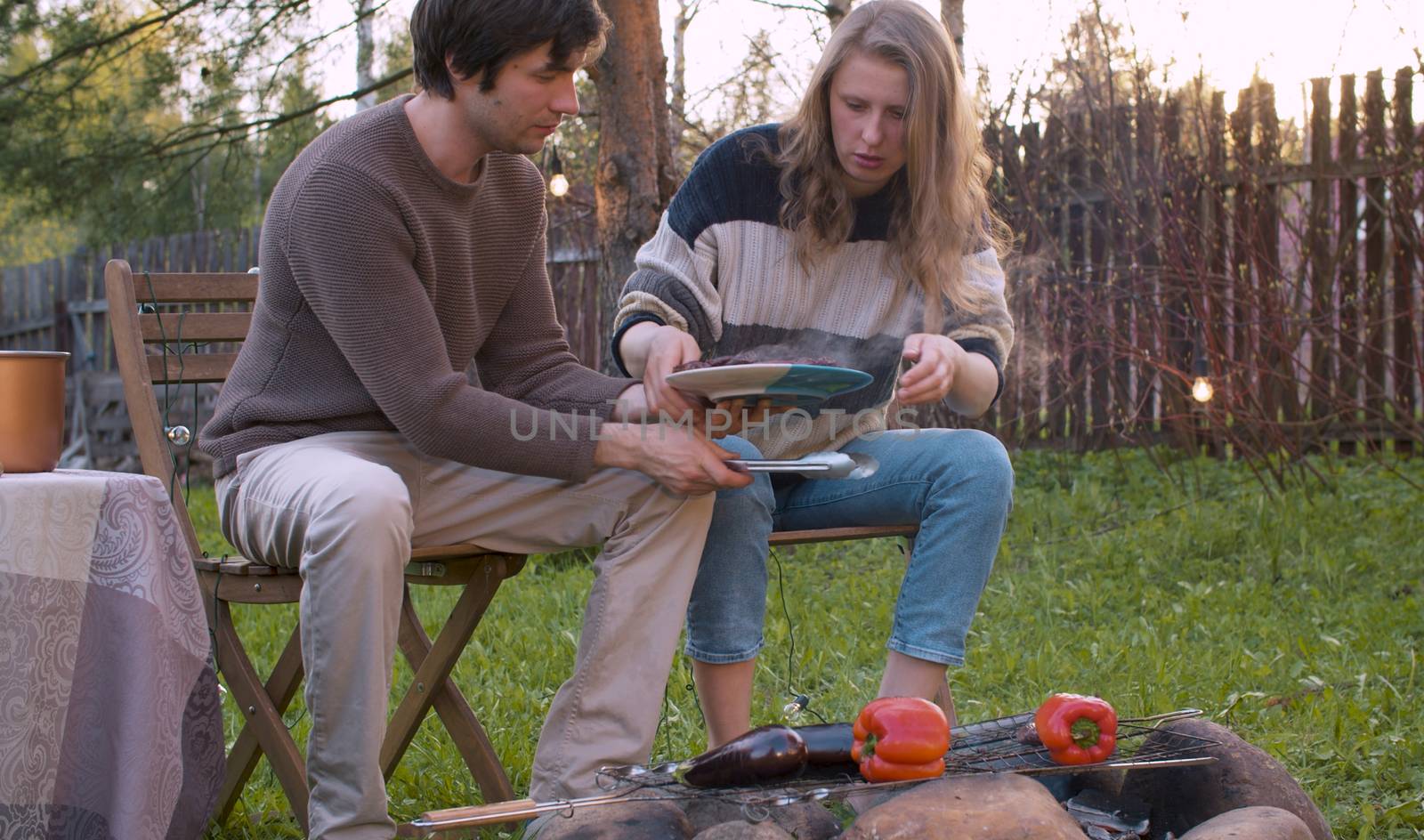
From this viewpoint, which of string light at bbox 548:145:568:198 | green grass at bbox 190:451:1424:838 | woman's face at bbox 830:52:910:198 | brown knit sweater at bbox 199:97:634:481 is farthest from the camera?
string light at bbox 548:145:568:198

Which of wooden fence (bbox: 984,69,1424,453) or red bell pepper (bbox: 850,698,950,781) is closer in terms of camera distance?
red bell pepper (bbox: 850,698,950,781)

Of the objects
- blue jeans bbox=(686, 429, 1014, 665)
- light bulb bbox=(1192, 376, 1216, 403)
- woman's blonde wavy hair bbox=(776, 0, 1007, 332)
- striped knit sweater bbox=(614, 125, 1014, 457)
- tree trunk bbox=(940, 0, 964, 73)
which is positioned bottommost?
blue jeans bbox=(686, 429, 1014, 665)

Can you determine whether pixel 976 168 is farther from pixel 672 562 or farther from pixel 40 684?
pixel 40 684

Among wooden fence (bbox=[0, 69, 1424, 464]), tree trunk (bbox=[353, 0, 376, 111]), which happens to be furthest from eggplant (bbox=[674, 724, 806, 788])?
tree trunk (bbox=[353, 0, 376, 111])

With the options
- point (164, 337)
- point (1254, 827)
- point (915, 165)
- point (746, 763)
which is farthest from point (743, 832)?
point (164, 337)

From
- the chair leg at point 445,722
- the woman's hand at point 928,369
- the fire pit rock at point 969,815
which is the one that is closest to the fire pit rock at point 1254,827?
the fire pit rock at point 969,815

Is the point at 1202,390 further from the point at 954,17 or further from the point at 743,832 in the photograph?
the point at 743,832

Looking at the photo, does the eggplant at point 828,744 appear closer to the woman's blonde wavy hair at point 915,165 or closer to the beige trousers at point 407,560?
the beige trousers at point 407,560

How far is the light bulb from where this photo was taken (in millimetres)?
5645

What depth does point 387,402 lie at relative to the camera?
229 centimetres

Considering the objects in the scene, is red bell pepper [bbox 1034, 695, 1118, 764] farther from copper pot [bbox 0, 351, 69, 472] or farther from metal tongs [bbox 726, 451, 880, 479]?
copper pot [bbox 0, 351, 69, 472]

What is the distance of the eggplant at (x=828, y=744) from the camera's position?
215cm

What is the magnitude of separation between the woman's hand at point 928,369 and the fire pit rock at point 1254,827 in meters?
0.88

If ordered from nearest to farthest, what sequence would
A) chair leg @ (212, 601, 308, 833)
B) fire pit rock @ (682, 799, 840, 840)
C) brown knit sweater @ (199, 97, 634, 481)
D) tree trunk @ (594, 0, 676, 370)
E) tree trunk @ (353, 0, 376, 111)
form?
1. fire pit rock @ (682, 799, 840, 840)
2. brown knit sweater @ (199, 97, 634, 481)
3. chair leg @ (212, 601, 308, 833)
4. tree trunk @ (594, 0, 676, 370)
5. tree trunk @ (353, 0, 376, 111)
